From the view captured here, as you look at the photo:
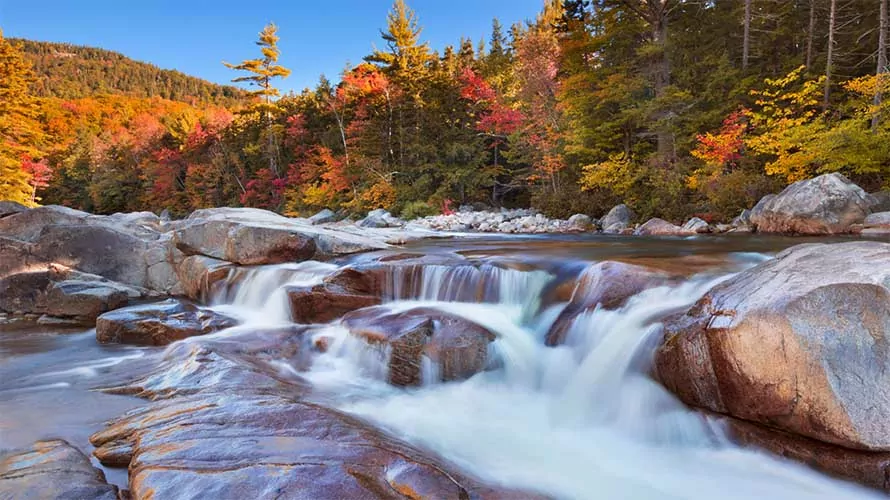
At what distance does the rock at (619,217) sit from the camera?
14.5m

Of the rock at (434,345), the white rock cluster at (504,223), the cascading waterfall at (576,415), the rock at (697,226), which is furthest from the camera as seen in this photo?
the white rock cluster at (504,223)

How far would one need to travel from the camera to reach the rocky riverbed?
261cm

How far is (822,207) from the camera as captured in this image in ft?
31.9

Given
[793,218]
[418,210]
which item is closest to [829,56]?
[793,218]

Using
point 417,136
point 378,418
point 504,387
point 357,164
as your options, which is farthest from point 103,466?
point 357,164

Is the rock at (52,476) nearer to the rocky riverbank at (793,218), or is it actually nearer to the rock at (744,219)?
the rocky riverbank at (793,218)

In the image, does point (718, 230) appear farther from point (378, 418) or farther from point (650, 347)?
point (378, 418)

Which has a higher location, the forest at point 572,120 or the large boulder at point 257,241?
the forest at point 572,120

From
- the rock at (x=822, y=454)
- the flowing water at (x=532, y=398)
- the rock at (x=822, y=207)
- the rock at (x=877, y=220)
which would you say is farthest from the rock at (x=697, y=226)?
the rock at (x=822, y=454)

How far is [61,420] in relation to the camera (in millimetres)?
3646

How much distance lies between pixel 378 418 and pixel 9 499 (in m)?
2.37

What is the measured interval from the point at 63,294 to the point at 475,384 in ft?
24.3

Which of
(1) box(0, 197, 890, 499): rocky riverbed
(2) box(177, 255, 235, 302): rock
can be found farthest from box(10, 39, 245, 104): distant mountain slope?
(1) box(0, 197, 890, 499): rocky riverbed

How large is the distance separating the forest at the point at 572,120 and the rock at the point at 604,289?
922cm
